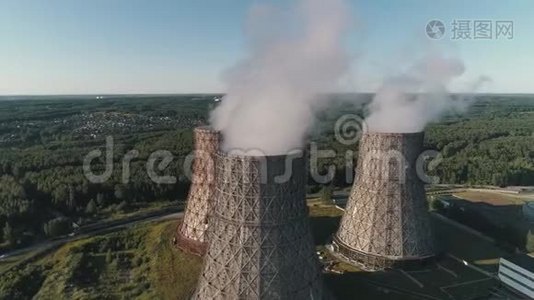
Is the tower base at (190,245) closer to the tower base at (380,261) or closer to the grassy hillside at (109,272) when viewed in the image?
the grassy hillside at (109,272)

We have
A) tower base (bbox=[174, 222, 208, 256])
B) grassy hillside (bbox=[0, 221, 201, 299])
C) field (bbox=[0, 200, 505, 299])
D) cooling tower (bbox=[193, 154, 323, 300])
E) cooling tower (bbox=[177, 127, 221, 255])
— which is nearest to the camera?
cooling tower (bbox=[193, 154, 323, 300])

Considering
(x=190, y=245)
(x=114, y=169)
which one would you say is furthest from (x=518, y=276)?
(x=114, y=169)

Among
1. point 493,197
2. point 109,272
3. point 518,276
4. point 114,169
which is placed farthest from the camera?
point 114,169

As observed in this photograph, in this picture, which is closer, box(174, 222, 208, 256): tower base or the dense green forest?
box(174, 222, 208, 256): tower base

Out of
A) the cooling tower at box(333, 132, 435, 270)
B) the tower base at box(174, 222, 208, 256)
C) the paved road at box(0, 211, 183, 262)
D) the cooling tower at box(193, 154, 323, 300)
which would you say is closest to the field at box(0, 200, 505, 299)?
the tower base at box(174, 222, 208, 256)

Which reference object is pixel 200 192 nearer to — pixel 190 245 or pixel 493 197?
pixel 190 245

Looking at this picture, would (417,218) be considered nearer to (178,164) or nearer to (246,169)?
(246,169)

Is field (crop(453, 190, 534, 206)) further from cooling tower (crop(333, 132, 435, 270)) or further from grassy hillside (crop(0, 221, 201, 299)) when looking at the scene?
grassy hillside (crop(0, 221, 201, 299))
